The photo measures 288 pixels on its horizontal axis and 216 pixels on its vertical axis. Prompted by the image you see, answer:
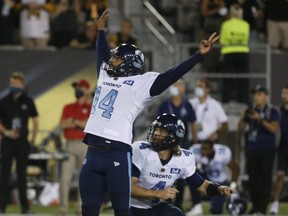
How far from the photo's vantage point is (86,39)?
19688 mm

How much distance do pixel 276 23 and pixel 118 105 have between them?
10.6 metres

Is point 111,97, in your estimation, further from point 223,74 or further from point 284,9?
point 284,9

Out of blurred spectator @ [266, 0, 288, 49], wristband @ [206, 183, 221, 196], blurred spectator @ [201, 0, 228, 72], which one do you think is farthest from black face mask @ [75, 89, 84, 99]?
wristband @ [206, 183, 221, 196]

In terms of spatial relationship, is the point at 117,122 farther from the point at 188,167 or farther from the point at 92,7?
the point at 92,7

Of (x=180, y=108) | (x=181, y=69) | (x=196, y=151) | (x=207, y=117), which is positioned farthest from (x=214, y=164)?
(x=181, y=69)

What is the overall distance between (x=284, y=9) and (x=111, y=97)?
35.0ft

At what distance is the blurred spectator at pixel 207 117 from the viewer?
702 inches

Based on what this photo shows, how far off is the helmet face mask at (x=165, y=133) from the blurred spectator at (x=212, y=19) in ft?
31.2

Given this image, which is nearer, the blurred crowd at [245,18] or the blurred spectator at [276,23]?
the blurred crowd at [245,18]

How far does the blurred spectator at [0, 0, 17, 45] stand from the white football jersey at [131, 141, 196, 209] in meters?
9.22

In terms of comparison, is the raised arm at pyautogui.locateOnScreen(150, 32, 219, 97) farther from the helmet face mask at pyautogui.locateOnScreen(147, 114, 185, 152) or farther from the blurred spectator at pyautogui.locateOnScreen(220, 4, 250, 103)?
the blurred spectator at pyautogui.locateOnScreen(220, 4, 250, 103)

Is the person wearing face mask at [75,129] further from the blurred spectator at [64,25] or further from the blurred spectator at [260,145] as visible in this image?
the blurred spectator at [64,25]

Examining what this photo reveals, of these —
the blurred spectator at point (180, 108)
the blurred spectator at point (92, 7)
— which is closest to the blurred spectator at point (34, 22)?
the blurred spectator at point (92, 7)

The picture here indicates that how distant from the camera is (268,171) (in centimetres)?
1708
